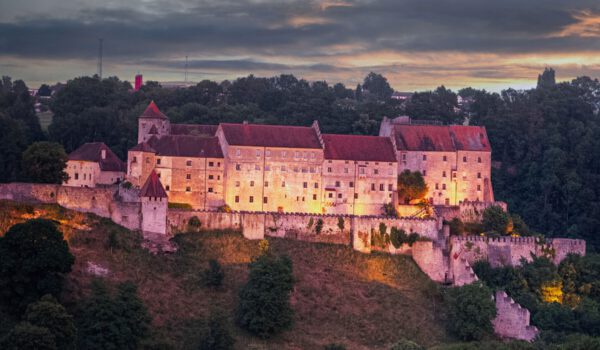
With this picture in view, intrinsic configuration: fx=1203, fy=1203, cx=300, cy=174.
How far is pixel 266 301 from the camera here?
247 feet

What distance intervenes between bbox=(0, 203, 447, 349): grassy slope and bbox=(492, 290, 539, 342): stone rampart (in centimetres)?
406

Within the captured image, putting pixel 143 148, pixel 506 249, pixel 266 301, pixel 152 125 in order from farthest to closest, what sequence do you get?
pixel 152 125
pixel 143 148
pixel 506 249
pixel 266 301

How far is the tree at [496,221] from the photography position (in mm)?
91438

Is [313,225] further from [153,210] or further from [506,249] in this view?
[506,249]

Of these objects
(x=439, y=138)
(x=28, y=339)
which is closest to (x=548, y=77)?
(x=439, y=138)

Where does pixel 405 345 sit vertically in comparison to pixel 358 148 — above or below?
below

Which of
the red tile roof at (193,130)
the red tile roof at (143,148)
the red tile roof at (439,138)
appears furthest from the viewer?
the red tile roof at (439,138)

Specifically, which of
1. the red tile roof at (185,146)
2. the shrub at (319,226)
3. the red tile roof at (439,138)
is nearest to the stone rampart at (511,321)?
the shrub at (319,226)

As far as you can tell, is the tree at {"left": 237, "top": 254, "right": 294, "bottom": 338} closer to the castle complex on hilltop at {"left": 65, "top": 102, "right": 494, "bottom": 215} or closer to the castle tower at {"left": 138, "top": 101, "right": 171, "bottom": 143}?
the castle complex on hilltop at {"left": 65, "top": 102, "right": 494, "bottom": 215}

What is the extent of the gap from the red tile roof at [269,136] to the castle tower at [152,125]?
14.9 feet

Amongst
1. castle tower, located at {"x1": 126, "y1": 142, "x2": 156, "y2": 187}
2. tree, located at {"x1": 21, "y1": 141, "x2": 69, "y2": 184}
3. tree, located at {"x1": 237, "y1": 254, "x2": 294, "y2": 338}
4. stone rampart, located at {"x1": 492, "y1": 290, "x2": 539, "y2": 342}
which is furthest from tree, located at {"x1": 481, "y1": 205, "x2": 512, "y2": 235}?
tree, located at {"x1": 21, "y1": 141, "x2": 69, "y2": 184}

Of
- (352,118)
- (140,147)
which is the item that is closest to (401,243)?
(140,147)

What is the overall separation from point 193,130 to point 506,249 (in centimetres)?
2672

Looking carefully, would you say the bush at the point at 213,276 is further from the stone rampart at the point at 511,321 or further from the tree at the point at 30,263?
the stone rampart at the point at 511,321
